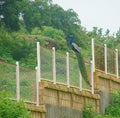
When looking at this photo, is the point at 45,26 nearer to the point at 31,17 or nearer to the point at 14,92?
the point at 31,17

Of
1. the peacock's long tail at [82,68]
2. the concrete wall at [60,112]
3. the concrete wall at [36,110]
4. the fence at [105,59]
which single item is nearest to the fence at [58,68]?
the peacock's long tail at [82,68]

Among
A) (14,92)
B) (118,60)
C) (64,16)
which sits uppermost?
(64,16)

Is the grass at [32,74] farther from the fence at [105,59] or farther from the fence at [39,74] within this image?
the fence at [105,59]

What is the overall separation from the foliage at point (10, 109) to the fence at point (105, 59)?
27.0ft

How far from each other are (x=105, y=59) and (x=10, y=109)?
361 inches

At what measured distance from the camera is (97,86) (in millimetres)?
35062

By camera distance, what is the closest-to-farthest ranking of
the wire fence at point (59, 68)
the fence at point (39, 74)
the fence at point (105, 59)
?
the fence at point (39, 74)
the wire fence at point (59, 68)
the fence at point (105, 59)

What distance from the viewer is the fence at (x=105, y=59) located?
35719 millimetres

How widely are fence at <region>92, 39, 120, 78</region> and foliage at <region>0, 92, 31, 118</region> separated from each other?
8.23 metres

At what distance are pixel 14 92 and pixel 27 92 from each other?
2.44 ft

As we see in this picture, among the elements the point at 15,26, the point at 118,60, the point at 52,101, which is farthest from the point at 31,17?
the point at 52,101

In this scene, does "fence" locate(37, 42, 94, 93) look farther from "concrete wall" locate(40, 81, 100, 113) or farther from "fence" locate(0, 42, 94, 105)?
"concrete wall" locate(40, 81, 100, 113)

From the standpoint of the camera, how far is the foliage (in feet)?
89.2

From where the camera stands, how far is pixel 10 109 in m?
27.3
